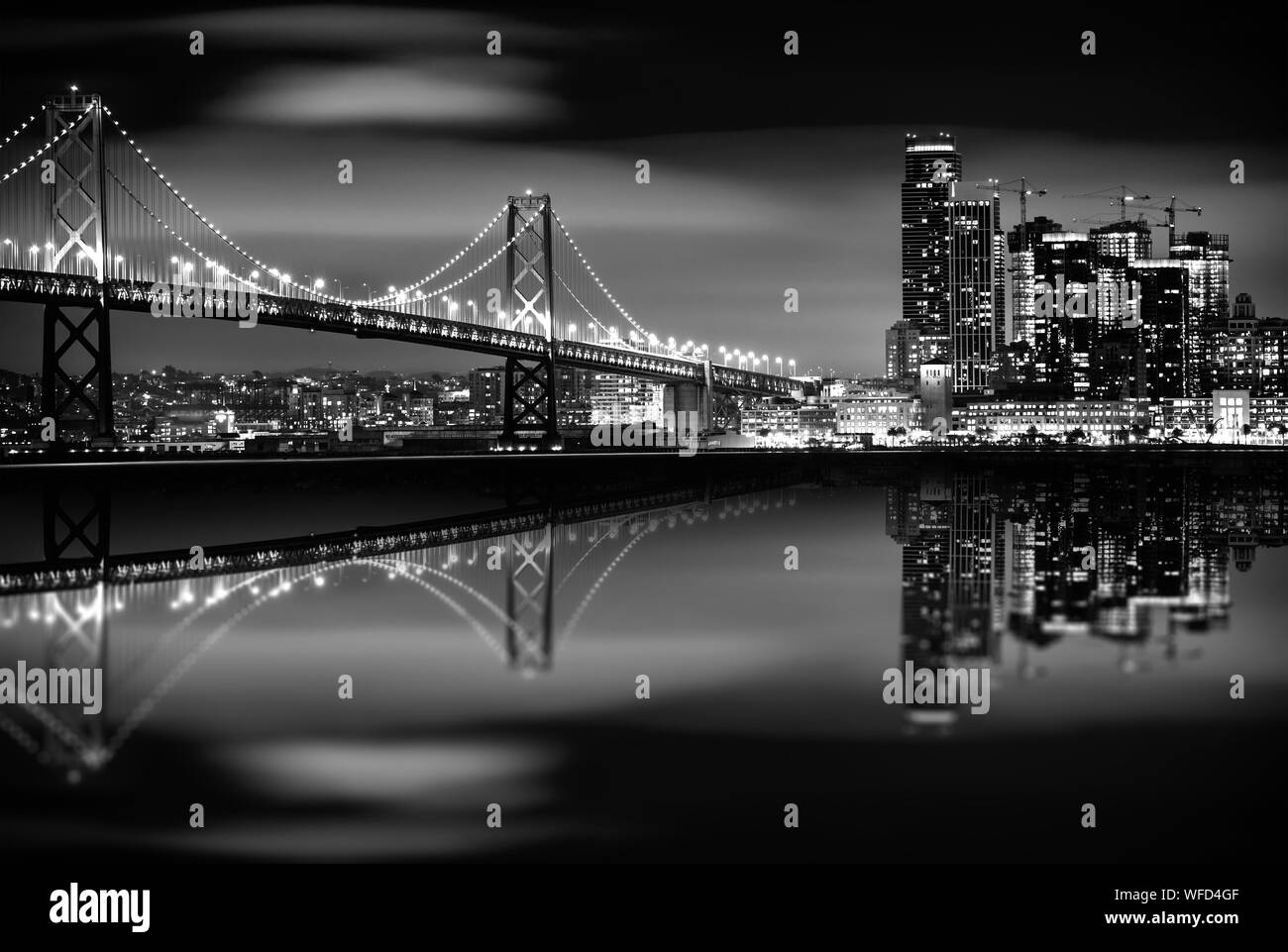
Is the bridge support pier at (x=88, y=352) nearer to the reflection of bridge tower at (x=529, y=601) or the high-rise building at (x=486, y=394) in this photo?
the reflection of bridge tower at (x=529, y=601)

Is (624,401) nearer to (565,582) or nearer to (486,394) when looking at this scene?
(486,394)

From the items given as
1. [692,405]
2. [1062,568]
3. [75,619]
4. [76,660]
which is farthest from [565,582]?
[692,405]

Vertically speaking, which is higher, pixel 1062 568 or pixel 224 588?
pixel 1062 568

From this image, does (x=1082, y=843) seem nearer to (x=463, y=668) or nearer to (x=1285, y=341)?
(x=463, y=668)

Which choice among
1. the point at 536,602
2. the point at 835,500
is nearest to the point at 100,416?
the point at 835,500

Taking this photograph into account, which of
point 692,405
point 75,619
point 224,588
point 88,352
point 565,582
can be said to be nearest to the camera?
point 75,619

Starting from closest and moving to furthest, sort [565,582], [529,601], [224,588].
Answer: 1. [529,601]
2. [224,588]
3. [565,582]
